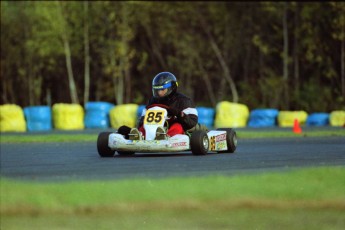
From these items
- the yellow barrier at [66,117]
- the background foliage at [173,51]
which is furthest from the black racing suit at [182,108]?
the background foliage at [173,51]

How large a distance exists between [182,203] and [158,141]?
5.41 m

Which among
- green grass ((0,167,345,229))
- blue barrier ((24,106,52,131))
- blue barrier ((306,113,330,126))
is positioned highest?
green grass ((0,167,345,229))

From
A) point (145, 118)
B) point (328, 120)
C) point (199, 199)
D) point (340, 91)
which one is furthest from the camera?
point (340, 91)

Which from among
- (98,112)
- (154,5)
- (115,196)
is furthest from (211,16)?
(115,196)

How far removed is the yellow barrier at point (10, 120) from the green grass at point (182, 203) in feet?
60.0

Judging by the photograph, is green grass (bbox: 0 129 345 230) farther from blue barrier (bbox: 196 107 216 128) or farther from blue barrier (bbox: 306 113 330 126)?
blue barrier (bbox: 306 113 330 126)

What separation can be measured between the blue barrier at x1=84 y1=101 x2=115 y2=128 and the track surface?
44.1 feet

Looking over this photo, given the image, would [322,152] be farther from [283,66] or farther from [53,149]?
[283,66]

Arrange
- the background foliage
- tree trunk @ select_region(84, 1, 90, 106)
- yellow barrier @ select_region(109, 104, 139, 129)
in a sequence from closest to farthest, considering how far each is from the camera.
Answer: yellow barrier @ select_region(109, 104, 139, 129)
the background foliage
tree trunk @ select_region(84, 1, 90, 106)

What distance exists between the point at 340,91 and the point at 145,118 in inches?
906

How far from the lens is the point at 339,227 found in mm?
5934

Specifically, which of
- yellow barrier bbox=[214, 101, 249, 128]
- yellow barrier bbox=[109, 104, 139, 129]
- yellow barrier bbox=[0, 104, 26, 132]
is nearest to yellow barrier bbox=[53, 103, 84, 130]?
yellow barrier bbox=[109, 104, 139, 129]

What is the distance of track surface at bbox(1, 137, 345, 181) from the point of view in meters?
9.70

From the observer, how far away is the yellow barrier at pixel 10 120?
26453 millimetres
